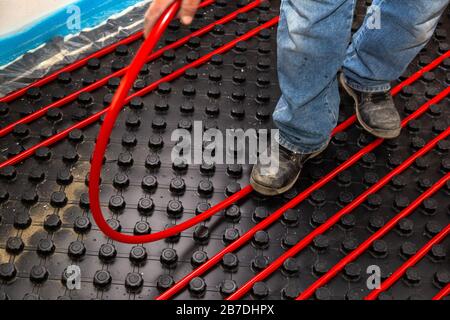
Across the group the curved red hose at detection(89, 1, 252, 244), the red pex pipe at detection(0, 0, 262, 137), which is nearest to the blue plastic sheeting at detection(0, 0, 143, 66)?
the red pex pipe at detection(0, 0, 262, 137)

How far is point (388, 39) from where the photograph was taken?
5.31 feet

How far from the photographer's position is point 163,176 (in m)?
1.71

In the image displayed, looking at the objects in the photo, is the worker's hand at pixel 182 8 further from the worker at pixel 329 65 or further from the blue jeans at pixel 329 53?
the blue jeans at pixel 329 53

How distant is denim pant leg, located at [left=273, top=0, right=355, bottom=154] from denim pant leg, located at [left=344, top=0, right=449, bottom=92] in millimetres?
217

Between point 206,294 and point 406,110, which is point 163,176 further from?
point 406,110

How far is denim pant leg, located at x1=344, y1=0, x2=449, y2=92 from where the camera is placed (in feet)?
5.06

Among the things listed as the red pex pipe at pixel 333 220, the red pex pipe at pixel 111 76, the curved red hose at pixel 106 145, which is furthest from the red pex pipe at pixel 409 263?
the red pex pipe at pixel 111 76

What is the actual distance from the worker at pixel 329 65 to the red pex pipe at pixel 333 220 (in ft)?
0.32

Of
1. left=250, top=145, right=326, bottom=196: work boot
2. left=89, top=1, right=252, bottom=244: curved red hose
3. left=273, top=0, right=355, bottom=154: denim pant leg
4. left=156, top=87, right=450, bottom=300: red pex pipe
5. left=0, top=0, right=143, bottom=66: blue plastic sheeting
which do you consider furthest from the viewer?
left=0, top=0, right=143, bottom=66: blue plastic sheeting

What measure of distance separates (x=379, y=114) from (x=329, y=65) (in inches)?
16.9

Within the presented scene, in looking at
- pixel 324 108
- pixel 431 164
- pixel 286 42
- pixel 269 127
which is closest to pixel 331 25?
pixel 286 42

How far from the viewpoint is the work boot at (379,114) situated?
1.78 meters

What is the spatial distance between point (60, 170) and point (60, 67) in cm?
43

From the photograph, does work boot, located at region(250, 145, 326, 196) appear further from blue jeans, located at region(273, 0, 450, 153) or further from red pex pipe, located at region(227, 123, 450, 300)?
red pex pipe, located at region(227, 123, 450, 300)
